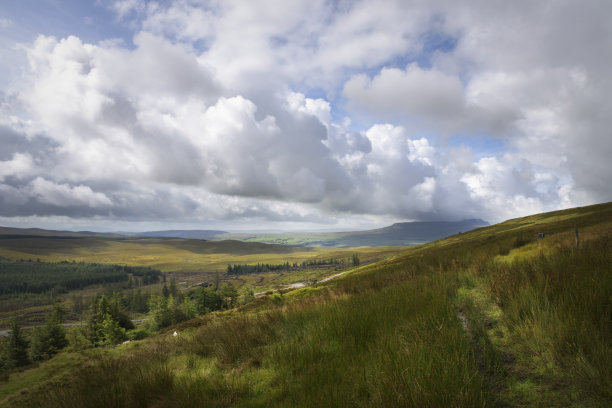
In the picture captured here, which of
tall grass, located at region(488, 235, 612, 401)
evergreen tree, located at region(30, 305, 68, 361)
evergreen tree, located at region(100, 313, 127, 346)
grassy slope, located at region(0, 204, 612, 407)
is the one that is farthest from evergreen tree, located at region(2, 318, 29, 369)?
tall grass, located at region(488, 235, 612, 401)

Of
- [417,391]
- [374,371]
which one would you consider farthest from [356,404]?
[417,391]

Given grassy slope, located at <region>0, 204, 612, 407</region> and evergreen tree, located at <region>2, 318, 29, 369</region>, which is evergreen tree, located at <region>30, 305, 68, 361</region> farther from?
grassy slope, located at <region>0, 204, 612, 407</region>

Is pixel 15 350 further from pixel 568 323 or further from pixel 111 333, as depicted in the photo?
pixel 568 323

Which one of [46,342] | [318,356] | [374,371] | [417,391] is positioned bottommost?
[46,342]

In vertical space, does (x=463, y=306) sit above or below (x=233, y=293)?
above

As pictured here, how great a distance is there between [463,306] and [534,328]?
2009 mm

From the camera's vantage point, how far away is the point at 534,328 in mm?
3648

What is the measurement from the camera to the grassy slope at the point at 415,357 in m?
2.78

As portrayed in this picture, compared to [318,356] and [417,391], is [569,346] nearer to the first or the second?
[417,391]

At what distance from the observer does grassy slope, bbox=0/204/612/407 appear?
2.78m

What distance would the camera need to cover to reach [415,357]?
320 cm

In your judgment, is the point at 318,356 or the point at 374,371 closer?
the point at 374,371

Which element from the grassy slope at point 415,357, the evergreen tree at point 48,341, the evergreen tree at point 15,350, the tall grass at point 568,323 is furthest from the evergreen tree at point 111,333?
the tall grass at point 568,323

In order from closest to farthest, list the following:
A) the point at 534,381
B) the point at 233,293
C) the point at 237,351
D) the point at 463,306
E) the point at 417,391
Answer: the point at 417,391 → the point at 534,381 → the point at 463,306 → the point at 237,351 → the point at 233,293
